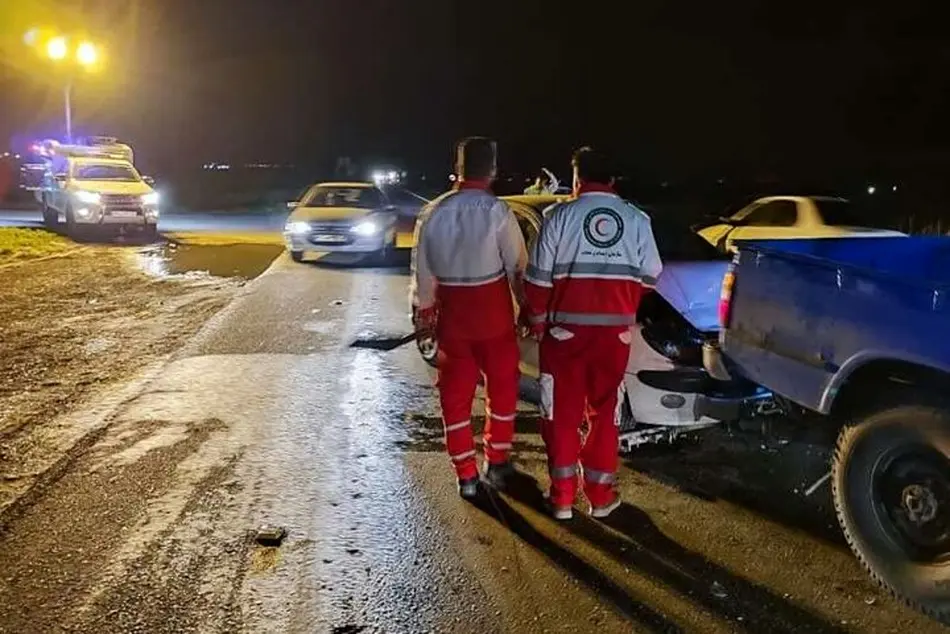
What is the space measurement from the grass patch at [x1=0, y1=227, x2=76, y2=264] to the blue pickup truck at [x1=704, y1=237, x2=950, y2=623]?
15.3 meters

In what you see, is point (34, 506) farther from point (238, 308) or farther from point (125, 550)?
point (238, 308)

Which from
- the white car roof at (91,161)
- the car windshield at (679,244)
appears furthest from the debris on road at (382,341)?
the white car roof at (91,161)

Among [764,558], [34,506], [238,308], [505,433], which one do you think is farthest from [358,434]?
[238,308]

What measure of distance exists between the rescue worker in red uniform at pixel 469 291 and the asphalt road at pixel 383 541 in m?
0.53

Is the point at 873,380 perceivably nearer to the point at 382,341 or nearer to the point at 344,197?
the point at 382,341

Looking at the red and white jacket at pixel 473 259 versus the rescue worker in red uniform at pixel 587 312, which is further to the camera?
the red and white jacket at pixel 473 259

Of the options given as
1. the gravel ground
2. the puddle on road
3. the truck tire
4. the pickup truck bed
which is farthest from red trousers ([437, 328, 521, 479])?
the puddle on road

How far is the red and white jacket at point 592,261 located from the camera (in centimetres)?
484

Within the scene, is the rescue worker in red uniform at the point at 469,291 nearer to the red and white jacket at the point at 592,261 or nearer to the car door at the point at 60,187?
the red and white jacket at the point at 592,261

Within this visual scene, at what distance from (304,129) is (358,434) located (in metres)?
75.4

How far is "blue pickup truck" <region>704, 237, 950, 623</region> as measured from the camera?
386 centimetres

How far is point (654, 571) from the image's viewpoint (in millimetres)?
4395

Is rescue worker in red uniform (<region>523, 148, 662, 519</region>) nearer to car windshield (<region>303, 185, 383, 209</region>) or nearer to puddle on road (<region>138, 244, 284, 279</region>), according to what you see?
puddle on road (<region>138, 244, 284, 279</region>)

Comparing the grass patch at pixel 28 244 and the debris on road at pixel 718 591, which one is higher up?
the debris on road at pixel 718 591
